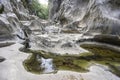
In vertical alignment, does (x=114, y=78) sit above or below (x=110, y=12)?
below

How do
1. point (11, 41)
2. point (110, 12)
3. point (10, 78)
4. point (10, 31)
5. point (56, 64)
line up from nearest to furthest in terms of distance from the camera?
point (10, 78) < point (56, 64) < point (11, 41) < point (10, 31) < point (110, 12)

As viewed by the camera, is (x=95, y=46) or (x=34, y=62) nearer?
(x=34, y=62)

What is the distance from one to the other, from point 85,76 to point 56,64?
154 centimetres

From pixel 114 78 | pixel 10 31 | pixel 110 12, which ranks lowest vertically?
pixel 114 78

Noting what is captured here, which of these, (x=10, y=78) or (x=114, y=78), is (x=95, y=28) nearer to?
(x=114, y=78)

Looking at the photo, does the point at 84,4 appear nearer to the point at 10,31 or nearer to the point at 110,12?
the point at 110,12

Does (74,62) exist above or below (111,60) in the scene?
above

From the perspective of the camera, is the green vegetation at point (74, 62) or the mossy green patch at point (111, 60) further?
the mossy green patch at point (111, 60)

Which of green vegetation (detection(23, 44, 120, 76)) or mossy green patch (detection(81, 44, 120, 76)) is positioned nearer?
green vegetation (detection(23, 44, 120, 76))

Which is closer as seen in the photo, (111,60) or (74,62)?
(74,62)

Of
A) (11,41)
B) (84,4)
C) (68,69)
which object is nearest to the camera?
(68,69)

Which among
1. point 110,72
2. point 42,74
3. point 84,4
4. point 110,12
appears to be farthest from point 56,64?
point 84,4

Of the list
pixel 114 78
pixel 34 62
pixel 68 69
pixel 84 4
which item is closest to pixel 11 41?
pixel 34 62

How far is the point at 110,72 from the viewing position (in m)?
5.97
